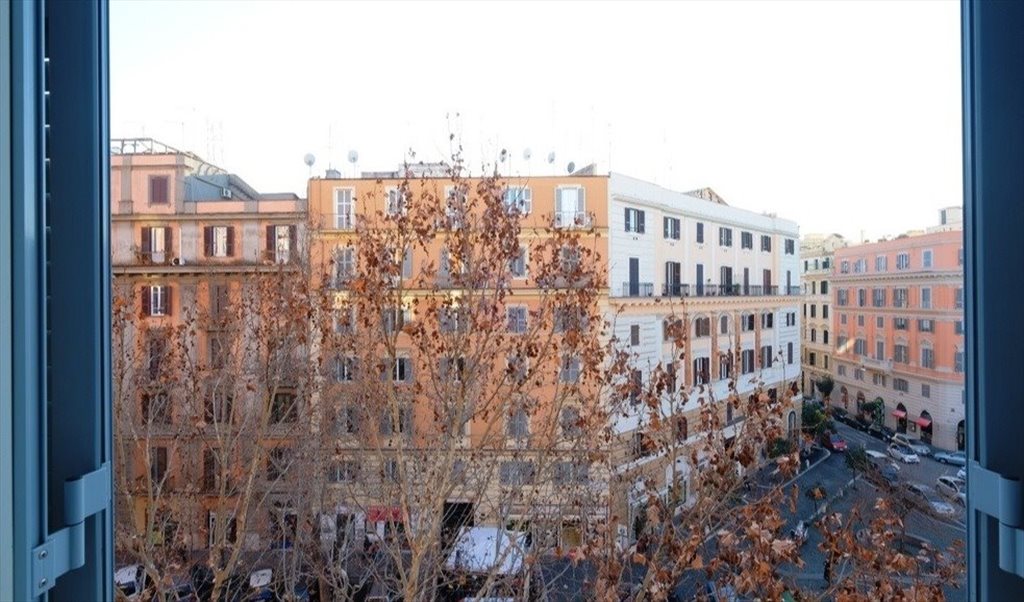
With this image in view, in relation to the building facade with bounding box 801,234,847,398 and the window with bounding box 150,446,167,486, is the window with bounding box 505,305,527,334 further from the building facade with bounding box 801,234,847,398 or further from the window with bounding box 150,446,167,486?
the window with bounding box 150,446,167,486

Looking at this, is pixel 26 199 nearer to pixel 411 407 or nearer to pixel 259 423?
pixel 411 407

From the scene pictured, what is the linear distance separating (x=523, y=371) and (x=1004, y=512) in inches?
69.0

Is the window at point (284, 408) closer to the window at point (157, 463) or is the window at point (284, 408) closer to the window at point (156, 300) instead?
the window at point (157, 463)

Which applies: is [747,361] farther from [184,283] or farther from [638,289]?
[184,283]

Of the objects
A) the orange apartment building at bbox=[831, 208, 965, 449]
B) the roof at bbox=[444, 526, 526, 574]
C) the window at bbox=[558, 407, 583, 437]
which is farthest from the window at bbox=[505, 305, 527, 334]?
the orange apartment building at bbox=[831, 208, 965, 449]

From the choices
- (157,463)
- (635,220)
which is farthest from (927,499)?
(157,463)

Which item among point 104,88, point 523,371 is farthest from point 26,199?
point 523,371

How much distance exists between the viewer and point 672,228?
259 centimetres

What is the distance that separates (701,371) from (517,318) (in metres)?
0.78

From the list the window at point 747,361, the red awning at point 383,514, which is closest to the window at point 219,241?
the red awning at point 383,514

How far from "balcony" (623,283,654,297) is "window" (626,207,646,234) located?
0.26 metres

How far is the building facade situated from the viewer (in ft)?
6.53

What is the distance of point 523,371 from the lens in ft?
8.01

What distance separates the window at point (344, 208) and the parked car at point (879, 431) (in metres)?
2.19
